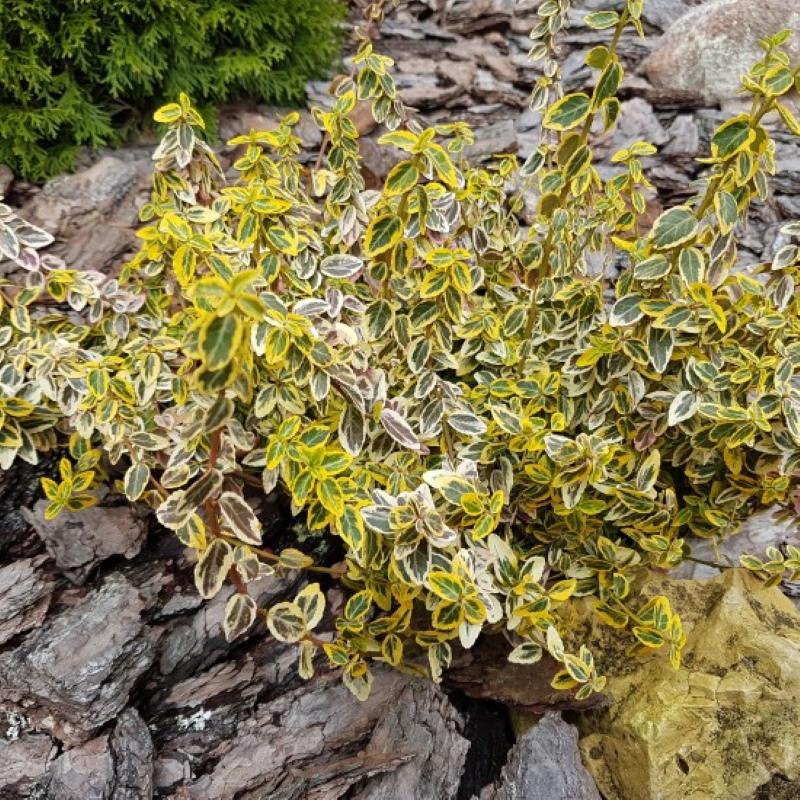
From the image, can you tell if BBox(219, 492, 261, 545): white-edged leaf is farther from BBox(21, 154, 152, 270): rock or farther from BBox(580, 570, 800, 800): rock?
BBox(21, 154, 152, 270): rock

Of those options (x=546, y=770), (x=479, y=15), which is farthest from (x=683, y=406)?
(x=479, y=15)

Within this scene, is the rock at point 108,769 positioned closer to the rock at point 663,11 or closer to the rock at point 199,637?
the rock at point 199,637

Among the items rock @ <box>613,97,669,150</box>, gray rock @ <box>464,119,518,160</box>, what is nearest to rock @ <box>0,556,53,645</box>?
gray rock @ <box>464,119,518,160</box>

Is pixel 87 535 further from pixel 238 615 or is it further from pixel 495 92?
pixel 495 92

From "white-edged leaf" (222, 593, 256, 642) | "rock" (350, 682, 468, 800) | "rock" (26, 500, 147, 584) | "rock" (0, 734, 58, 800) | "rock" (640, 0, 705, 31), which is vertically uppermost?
"rock" (640, 0, 705, 31)

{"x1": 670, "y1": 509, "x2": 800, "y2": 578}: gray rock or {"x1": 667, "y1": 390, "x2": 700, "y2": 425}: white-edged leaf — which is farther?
{"x1": 670, "y1": 509, "x2": 800, "y2": 578}: gray rock

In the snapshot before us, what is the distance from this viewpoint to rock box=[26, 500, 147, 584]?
2.16m

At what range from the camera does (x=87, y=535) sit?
2199 mm

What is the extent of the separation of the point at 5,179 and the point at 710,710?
361cm

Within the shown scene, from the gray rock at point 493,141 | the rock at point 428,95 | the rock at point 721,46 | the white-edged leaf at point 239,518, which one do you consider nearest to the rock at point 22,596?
the white-edged leaf at point 239,518

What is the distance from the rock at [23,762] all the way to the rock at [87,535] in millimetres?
441

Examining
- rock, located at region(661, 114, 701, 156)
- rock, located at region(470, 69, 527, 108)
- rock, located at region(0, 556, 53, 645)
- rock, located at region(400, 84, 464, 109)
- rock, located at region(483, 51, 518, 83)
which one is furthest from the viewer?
rock, located at region(483, 51, 518, 83)

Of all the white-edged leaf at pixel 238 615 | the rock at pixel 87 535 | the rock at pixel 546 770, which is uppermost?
the white-edged leaf at pixel 238 615

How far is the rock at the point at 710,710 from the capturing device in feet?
6.10
